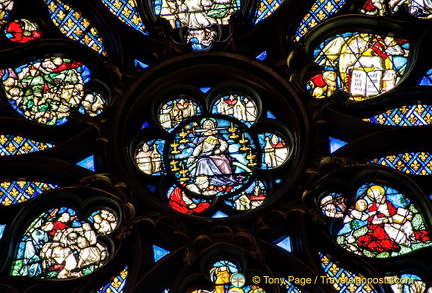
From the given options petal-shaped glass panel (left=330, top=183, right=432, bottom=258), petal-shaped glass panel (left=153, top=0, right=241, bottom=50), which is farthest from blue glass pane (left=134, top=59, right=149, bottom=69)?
petal-shaped glass panel (left=330, top=183, right=432, bottom=258)

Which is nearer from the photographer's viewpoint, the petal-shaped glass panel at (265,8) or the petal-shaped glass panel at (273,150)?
the petal-shaped glass panel at (273,150)

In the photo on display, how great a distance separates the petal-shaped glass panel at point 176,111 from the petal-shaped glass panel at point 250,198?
1.32 m

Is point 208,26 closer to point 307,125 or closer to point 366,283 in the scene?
point 307,125

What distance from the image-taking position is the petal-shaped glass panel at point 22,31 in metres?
17.5

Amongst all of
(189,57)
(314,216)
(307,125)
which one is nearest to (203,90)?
(189,57)

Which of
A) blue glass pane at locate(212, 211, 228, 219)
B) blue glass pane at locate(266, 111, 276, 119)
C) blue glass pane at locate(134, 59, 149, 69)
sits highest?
blue glass pane at locate(134, 59, 149, 69)

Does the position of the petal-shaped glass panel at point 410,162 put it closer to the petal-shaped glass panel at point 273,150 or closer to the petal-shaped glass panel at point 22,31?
the petal-shaped glass panel at point 273,150

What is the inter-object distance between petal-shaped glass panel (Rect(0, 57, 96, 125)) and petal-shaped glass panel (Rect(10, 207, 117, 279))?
59.0 inches

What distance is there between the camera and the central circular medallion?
16.0 metres

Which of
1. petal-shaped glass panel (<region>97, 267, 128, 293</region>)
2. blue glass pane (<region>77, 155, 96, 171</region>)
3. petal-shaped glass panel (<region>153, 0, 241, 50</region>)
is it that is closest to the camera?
petal-shaped glass panel (<region>97, 267, 128, 293</region>)

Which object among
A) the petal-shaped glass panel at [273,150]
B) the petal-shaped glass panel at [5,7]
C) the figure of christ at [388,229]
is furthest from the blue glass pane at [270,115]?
the petal-shaped glass panel at [5,7]

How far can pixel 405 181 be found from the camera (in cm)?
1577

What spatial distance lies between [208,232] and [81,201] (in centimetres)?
157

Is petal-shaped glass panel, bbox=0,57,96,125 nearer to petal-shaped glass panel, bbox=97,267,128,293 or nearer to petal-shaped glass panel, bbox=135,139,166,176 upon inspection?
petal-shaped glass panel, bbox=135,139,166,176
